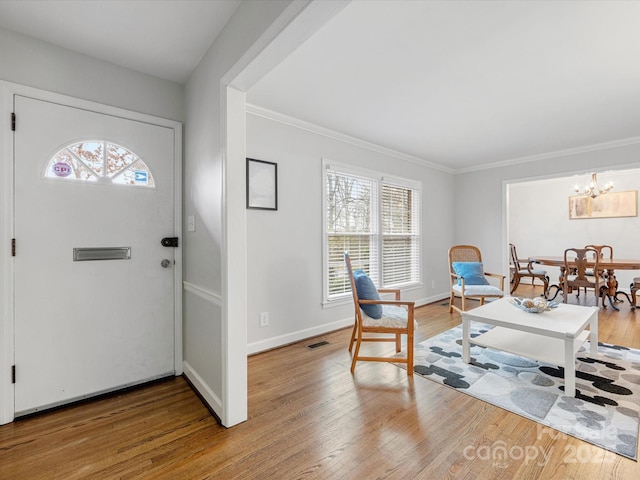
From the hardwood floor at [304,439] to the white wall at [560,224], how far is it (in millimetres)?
5177

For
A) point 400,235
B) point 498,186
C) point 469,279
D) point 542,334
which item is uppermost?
point 498,186

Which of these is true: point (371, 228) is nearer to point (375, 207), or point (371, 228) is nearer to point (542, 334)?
point (375, 207)

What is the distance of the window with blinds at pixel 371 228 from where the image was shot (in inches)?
147

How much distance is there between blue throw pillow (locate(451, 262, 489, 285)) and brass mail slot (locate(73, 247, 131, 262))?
162 inches

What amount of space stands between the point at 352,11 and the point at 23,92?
2118 millimetres

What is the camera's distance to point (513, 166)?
5.05 metres

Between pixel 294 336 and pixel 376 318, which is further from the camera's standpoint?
pixel 294 336

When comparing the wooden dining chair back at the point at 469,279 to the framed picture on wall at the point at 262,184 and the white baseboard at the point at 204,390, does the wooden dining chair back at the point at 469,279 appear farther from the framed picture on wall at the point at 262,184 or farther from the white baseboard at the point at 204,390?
the white baseboard at the point at 204,390

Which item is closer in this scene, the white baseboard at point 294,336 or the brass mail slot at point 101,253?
the brass mail slot at point 101,253

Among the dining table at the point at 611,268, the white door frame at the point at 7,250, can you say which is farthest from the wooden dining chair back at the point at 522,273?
the white door frame at the point at 7,250

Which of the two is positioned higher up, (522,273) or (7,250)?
(7,250)

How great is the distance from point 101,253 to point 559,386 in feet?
11.7

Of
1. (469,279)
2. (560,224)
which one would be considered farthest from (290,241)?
(560,224)

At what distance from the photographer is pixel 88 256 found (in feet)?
7.00
